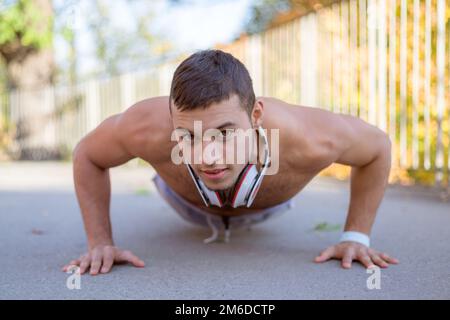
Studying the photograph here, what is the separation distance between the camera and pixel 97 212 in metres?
2.39

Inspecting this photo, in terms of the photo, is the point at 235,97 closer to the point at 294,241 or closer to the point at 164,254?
the point at 164,254

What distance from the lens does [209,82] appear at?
193 cm

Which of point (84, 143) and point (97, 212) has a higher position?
point (84, 143)

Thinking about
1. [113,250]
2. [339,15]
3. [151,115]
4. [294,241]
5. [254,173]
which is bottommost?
[294,241]

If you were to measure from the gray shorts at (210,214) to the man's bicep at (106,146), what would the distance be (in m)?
0.52

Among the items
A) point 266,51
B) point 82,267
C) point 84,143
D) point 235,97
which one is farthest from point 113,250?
point 266,51

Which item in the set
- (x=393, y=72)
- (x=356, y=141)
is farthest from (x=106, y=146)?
(x=393, y=72)

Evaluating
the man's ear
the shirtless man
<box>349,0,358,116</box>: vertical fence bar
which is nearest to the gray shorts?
the shirtless man

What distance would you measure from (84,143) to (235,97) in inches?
32.8

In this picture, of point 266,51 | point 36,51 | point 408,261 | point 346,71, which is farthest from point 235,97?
point 36,51

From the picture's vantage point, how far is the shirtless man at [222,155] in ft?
6.38

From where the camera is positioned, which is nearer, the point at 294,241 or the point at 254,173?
the point at 254,173
